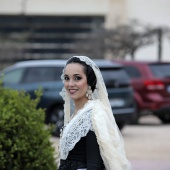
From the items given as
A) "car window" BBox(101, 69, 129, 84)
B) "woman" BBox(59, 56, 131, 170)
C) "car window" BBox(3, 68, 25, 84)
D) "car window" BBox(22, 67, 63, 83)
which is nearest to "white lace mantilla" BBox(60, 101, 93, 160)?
"woman" BBox(59, 56, 131, 170)

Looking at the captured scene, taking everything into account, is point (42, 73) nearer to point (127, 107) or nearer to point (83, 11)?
point (127, 107)

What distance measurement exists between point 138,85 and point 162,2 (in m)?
30.3

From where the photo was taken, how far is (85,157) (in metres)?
3.89

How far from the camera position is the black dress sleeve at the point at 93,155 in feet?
12.5

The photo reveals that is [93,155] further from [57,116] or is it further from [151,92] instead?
[151,92]

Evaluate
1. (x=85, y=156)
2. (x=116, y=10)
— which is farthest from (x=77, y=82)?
(x=116, y=10)

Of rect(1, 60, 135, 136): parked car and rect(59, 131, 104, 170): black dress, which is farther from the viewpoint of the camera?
rect(1, 60, 135, 136): parked car

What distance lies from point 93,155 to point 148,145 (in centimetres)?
896

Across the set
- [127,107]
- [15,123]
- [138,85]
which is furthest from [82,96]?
[138,85]

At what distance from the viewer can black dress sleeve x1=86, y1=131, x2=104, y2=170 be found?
12.5ft

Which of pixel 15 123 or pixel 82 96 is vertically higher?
pixel 82 96

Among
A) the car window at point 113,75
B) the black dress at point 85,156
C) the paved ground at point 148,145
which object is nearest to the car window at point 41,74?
the car window at point 113,75

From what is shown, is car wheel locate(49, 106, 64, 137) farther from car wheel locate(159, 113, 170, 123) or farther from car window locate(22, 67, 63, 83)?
car wheel locate(159, 113, 170, 123)

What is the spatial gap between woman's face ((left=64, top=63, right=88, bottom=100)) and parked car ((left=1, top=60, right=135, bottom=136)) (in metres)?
9.50
